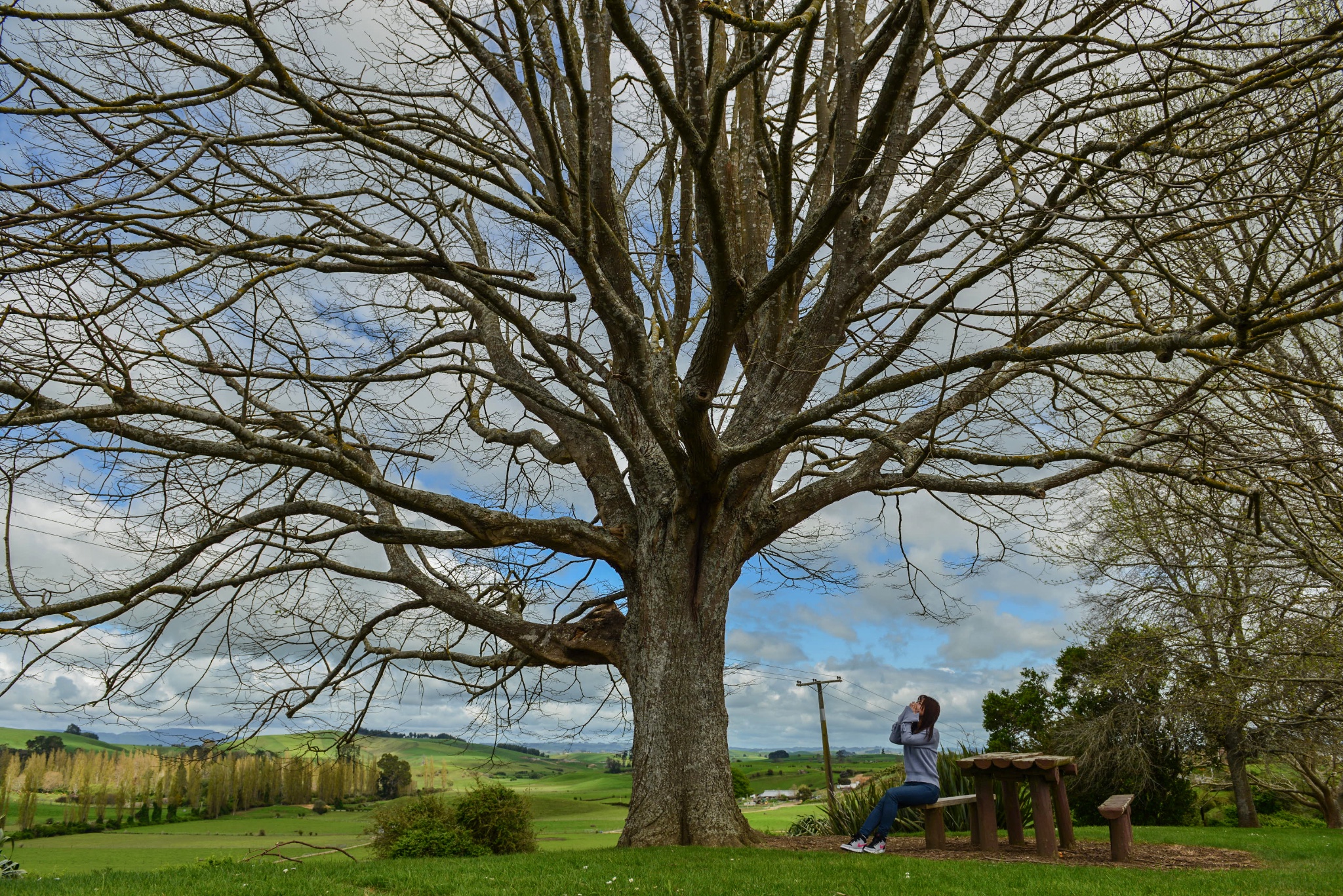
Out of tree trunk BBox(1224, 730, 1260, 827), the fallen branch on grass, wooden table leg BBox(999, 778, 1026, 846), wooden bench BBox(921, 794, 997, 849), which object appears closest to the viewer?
the fallen branch on grass

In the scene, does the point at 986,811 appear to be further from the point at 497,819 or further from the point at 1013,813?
the point at 497,819

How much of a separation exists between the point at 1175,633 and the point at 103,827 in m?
14.7

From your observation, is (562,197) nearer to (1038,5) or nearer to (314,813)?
(1038,5)

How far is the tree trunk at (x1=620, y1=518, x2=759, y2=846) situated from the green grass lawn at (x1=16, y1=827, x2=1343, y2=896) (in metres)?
0.51

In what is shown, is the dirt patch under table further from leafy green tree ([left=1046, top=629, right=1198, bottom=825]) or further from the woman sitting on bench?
leafy green tree ([left=1046, top=629, right=1198, bottom=825])

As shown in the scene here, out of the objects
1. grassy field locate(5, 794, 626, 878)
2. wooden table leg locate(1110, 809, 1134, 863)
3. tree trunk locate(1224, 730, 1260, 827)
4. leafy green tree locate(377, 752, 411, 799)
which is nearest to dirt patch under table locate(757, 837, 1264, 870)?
wooden table leg locate(1110, 809, 1134, 863)

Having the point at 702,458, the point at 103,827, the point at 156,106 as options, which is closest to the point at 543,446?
the point at 702,458

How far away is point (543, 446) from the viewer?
10.7 meters

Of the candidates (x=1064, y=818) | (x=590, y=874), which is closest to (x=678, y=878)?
(x=590, y=874)

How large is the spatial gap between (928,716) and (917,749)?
37 cm

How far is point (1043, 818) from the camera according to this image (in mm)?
8109

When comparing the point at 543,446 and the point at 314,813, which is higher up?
the point at 543,446

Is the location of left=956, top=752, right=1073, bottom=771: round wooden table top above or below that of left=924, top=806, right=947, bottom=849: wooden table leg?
above

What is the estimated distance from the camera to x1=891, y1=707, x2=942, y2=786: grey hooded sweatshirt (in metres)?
8.20
